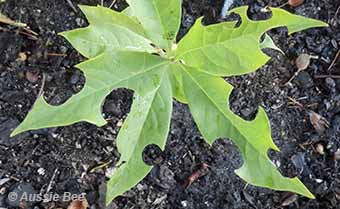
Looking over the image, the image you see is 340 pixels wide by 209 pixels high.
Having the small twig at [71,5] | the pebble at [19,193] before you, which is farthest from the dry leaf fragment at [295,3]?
the pebble at [19,193]

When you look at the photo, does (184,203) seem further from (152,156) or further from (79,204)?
(79,204)

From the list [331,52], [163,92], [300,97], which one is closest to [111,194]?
[163,92]

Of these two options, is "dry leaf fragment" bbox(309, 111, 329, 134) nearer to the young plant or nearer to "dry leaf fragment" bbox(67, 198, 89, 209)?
the young plant

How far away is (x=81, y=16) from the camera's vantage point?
1.46 meters

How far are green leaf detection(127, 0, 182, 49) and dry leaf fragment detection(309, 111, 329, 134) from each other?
585mm

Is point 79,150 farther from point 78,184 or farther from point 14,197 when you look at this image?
point 14,197

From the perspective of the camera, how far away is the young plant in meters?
1.04

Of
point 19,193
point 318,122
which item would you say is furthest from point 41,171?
point 318,122

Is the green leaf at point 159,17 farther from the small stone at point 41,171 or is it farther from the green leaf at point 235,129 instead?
the small stone at point 41,171

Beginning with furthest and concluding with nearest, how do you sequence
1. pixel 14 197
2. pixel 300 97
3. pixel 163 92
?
1. pixel 300 97
2. pixel 14 197
3. pixel 163 92

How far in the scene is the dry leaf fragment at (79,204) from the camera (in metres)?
1.39

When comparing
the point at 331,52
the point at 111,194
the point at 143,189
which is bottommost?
the point at 143,189

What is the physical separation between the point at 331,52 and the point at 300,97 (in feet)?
0.53

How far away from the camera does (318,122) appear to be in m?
1.54
